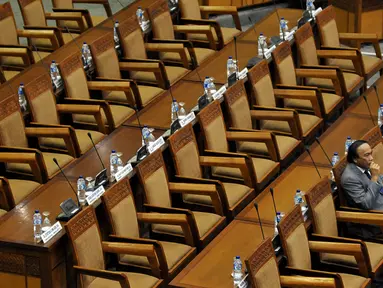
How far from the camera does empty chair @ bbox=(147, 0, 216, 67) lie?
6.56 meters

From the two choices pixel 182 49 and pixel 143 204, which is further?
pixel 182 49

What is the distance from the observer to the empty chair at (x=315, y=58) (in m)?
6.32

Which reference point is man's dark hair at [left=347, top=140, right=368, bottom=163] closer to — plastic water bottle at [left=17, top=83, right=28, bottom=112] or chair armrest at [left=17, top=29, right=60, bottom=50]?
plastic water bottle at [left=17, top=83, right=28, bottom=112]

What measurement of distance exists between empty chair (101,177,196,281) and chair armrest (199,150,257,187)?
0.48 meters

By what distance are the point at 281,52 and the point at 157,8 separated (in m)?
0.82

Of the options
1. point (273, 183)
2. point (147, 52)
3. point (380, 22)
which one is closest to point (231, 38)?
point (147, 52)

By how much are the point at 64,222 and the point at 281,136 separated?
1389 mm

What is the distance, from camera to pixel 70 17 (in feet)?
22.3

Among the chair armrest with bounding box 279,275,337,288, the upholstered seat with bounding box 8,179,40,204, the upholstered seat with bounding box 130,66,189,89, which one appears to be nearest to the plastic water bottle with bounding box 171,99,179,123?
the upholstered seat with bounding box 130,66,189,89

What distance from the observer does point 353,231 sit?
5.20 m

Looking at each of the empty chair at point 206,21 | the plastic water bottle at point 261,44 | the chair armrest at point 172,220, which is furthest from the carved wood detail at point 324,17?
the chair armrest at point 172,220

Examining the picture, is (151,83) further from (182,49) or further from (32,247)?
(32,247)

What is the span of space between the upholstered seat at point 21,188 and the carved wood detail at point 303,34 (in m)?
1.70

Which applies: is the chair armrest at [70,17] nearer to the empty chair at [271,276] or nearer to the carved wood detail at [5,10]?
the carved wood detail at [5,10]
